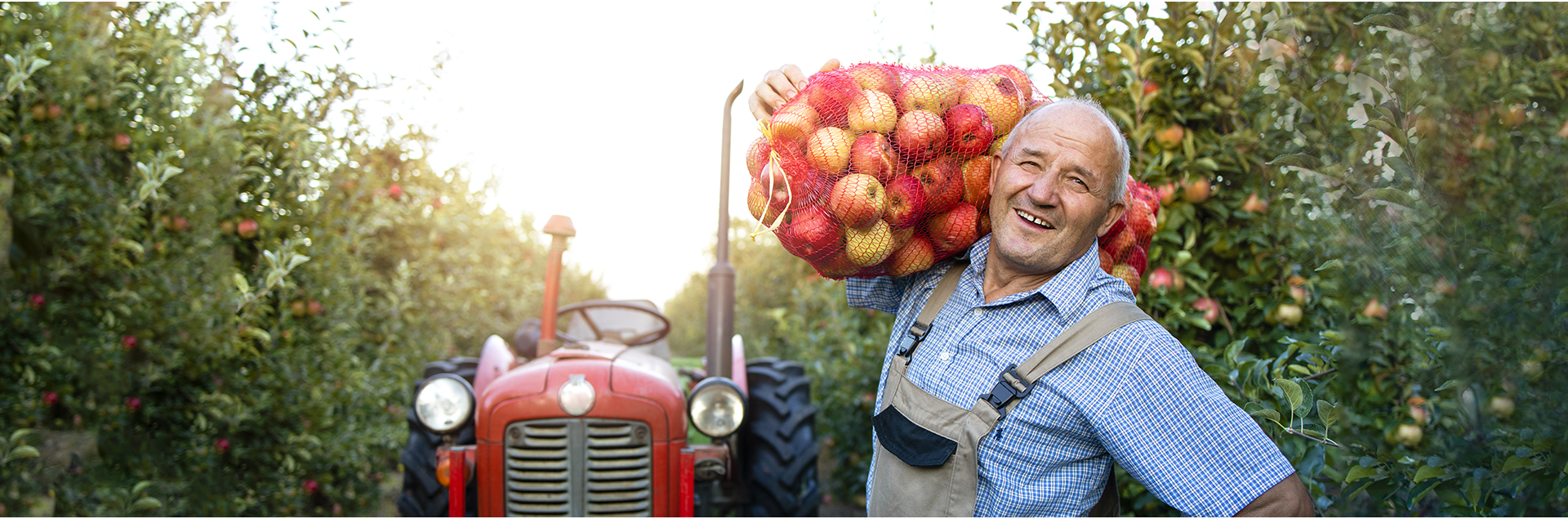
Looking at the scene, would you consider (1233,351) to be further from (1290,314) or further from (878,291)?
(878,291)

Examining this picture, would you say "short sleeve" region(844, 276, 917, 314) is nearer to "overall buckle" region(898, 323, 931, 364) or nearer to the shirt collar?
"overall buckle" region(898, 323, 931, 364)

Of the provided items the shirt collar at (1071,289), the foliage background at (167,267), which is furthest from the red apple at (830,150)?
the foliage background at (167,267)

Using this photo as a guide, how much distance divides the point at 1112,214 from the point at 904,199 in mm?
487

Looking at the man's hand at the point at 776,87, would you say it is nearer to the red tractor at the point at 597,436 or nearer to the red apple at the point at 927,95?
the red apple at the point at 927,95

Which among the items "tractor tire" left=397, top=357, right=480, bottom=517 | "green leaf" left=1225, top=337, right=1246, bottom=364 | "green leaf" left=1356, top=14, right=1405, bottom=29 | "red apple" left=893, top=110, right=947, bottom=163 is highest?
"green leaf" left=1356, top=14, right=1405, bottom=29

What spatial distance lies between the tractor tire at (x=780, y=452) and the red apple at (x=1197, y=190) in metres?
2.39

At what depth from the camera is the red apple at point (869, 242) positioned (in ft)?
5.80

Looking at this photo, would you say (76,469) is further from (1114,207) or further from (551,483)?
(1114,207)

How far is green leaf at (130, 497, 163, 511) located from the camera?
350 centimetres

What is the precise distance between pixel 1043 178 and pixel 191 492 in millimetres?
4290

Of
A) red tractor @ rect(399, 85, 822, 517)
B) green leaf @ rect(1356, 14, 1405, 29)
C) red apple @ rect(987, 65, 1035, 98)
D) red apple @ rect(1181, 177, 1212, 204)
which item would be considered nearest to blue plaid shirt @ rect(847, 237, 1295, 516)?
red apple @ rect(987, 65, 1035, 98)

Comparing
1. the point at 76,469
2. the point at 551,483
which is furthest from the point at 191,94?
the point at 551,483

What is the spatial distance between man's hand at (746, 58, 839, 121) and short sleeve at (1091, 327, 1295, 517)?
0.97 meters

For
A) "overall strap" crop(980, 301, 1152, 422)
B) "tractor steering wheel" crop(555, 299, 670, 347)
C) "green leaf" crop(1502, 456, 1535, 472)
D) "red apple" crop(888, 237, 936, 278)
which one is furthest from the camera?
"tractor steering wheel" crop(555, 299, 670, 347)
